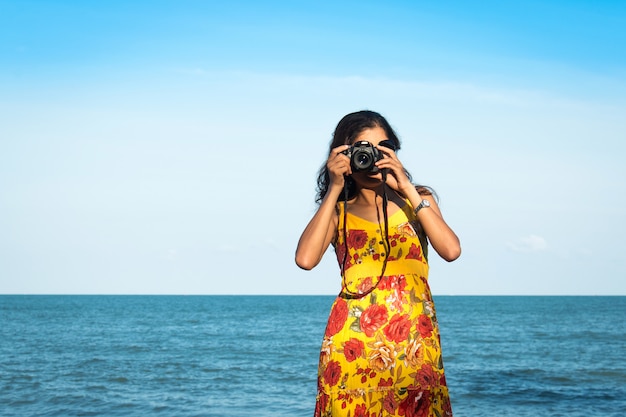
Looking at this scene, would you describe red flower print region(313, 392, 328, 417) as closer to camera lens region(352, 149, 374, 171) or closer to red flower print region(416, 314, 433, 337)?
red flower print region(416, 314, 433, 337)

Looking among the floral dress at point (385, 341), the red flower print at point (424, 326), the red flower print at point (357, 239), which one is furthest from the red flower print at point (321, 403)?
the red flower print at point (357, 239)

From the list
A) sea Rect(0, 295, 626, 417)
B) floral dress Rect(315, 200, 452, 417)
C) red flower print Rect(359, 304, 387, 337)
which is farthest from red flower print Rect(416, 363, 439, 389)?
sea Rect(0, 295, 626, 417)

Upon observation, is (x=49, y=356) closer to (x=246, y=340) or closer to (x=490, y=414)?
(x=246, y=340)

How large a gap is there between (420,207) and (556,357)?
24.5 meters

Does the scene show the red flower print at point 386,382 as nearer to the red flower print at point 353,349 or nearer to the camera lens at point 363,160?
the red flower print at point 353,349

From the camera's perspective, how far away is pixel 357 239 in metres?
2.78

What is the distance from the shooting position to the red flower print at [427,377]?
2.54m

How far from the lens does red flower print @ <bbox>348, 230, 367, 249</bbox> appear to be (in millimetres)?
2768

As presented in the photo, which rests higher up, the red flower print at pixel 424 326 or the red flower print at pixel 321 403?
the red flower print at pixel 424 326

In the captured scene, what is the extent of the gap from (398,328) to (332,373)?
28 cm

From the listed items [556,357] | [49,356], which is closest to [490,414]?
[556,357]

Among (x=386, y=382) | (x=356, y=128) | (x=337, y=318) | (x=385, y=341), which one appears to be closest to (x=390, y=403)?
(x=386, y=382)

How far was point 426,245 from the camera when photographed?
9.14 feet

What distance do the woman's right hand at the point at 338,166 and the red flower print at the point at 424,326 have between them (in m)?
0.57
